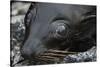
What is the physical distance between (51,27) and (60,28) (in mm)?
133

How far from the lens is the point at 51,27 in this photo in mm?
2447

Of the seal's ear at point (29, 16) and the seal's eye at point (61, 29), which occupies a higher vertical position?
the seal's ear at point (29, 16)

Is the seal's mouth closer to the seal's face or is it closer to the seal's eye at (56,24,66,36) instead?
the seal's face

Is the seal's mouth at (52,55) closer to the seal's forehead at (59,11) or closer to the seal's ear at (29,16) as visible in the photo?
the seal's ear at (29,16)

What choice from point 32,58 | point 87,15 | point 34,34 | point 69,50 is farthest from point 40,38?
point 87,15

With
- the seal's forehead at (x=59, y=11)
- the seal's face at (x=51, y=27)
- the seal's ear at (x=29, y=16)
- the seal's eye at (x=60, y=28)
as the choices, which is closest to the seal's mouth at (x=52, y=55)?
the seal's face at (x=51, y=27)

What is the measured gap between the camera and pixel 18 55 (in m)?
2.31

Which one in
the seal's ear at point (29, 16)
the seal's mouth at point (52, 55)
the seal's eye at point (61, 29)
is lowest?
the seal's mouth at point (52, 55)

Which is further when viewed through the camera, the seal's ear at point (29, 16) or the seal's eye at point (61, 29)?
the seal's eye at point (61, 29)

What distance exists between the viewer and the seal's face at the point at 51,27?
2.37 meters

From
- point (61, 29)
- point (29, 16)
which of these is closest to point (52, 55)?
point (61, 29)

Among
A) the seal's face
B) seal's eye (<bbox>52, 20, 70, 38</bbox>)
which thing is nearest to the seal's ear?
the seal's face

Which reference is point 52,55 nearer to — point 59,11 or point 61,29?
point 61,29

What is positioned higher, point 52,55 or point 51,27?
point 51,27
